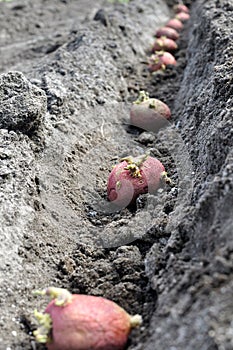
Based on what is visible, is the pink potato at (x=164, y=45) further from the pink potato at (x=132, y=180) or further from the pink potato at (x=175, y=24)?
the pink potato at (x=132, y=180)

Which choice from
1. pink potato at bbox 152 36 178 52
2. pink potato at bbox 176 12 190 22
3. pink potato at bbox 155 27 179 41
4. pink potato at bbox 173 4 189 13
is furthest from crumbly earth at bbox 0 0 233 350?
pink potato at bbox 173 4 189 13

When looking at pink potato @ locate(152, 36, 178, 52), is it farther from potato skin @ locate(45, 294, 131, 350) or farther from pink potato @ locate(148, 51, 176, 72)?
potato skin @ locate(45, 294, 131, 350)

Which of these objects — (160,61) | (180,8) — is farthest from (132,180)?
(180,8)

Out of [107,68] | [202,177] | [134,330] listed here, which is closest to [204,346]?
[134,330]

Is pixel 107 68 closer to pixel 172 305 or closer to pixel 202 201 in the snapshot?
pixel 202 201

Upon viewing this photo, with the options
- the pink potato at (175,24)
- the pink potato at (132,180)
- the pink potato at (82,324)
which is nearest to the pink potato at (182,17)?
the pink potato at (175,24)
